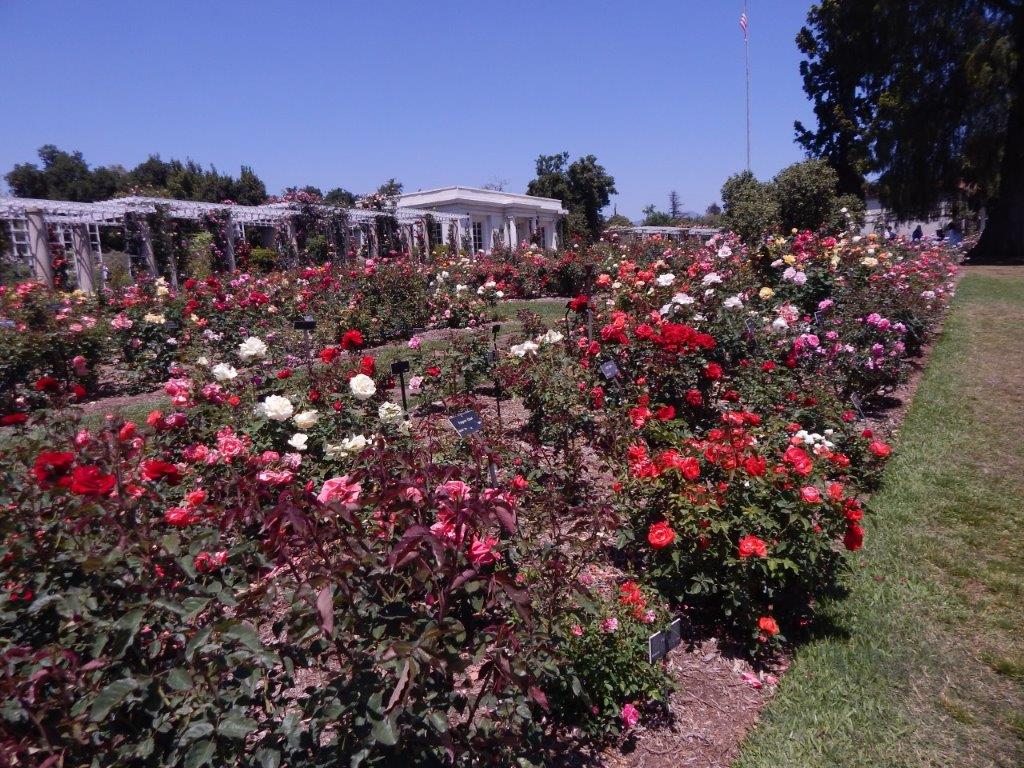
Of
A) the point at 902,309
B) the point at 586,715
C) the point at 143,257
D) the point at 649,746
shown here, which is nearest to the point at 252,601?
the point at 586,715

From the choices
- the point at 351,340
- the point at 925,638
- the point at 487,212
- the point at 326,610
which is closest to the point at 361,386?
the point at 351,340

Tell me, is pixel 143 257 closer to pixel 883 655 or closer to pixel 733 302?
pixel 733 302

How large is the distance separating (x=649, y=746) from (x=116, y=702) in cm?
167

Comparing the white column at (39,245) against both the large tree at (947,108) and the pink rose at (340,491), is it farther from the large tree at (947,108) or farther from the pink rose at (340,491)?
the large tree at (947,108)

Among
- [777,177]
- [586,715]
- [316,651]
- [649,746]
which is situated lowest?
[649,746]

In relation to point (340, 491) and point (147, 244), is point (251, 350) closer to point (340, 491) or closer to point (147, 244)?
point (340, 491)

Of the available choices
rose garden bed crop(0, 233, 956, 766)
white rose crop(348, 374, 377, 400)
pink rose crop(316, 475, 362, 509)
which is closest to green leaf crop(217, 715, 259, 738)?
rose garden bed crop(0, 233, 956, 766)

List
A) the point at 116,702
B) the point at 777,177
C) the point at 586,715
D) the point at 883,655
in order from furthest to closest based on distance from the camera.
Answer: the point at 777,177 < the point at 883,655 < the point at 586,715 < the point at 116,702

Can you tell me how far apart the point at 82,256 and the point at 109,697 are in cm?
1839

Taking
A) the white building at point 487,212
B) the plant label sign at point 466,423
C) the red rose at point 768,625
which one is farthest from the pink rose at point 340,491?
the white building at point 487,212

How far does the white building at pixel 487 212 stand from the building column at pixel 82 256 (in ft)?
44.9

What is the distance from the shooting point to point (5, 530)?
134cm

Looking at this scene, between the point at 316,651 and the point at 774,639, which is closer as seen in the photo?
the point at 316,651

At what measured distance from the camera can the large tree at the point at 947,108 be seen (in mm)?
19406
